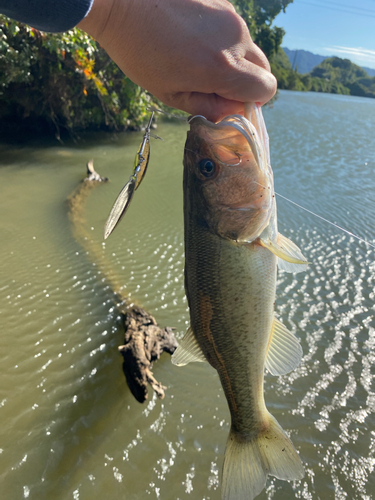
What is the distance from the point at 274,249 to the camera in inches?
66.0

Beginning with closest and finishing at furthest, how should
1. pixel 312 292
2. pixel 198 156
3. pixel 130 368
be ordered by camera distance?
pixel 198 156
pixel 130 368
pixel 312 292

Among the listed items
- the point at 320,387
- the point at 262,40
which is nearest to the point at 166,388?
the point at 320,387

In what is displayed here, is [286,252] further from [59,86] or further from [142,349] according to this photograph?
[59,86]

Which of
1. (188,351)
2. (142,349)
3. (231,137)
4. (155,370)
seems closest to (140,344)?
(142,349)

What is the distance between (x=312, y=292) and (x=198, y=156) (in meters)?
4.24

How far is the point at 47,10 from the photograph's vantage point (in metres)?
1.34

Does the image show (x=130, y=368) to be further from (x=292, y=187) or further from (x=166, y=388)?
(x=292, y=187)

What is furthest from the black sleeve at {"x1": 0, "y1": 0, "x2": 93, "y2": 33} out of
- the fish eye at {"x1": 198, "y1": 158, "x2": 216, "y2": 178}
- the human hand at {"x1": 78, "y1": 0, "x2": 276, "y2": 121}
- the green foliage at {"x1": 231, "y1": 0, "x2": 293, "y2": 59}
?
the green foliage at {"x1": 231, "y1": 0, "x2": 293, "y2": 59}

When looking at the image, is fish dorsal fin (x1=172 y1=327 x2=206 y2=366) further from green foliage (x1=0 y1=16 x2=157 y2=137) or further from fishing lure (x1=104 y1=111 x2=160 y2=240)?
green foliage (x1=0 y1=16 x2=157 y2=137)

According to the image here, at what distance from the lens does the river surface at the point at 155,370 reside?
288 centimetres

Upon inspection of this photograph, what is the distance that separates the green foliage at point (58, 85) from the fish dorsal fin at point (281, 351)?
32.6 ft

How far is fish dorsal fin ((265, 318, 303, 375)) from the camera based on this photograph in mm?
1962

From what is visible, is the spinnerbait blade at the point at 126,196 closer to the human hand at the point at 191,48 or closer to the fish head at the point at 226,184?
the fish head at the point at 226,184

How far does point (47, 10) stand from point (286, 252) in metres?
1.54
